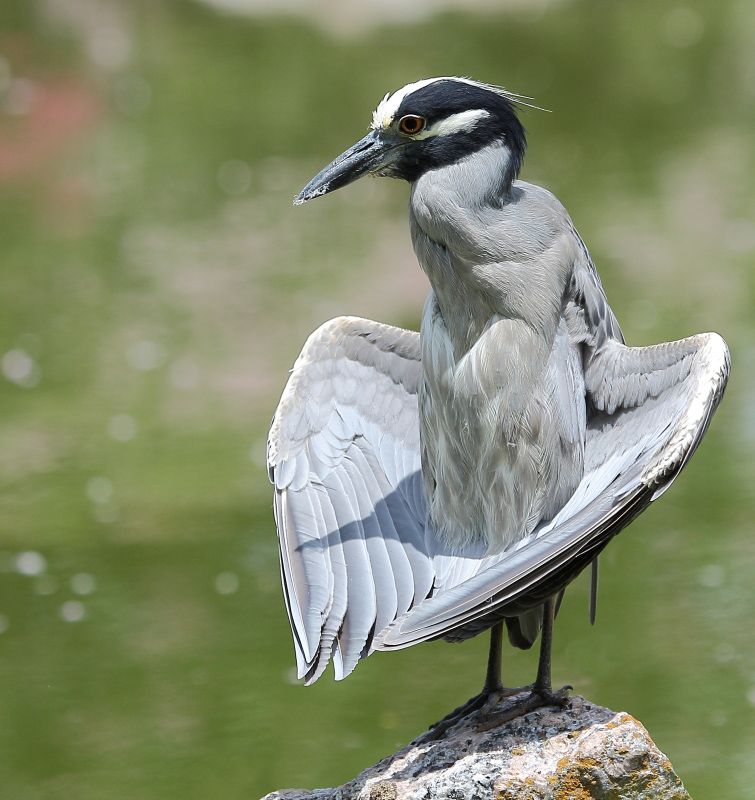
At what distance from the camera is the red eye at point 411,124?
234 cm

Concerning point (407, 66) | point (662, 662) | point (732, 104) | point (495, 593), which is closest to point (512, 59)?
point (407, 66)

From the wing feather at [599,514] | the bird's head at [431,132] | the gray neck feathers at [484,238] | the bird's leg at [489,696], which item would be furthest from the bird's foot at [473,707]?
the bird's head at [431,132]

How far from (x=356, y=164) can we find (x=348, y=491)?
0.73 metres

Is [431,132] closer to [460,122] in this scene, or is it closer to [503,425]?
[460,122]

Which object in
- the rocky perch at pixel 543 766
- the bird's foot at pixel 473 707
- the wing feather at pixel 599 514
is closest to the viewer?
the wing feather at pixel 599 514

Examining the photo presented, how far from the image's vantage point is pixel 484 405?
2.43 m

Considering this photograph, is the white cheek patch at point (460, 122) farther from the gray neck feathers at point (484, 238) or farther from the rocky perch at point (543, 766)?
the rocky perch at point (543, 766)

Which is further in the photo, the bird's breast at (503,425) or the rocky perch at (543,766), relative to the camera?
the bird's breast at (503,425)

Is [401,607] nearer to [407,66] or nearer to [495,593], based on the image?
[495,593]

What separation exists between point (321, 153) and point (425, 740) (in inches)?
251

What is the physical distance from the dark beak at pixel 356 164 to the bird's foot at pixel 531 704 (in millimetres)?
1114

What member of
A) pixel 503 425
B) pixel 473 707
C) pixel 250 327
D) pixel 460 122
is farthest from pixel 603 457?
pixel 250 327

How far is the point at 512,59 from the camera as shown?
9688mm

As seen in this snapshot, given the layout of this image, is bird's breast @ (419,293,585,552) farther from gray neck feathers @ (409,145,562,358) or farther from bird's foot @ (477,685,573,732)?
bird's foot @ (477,685,573,732)
